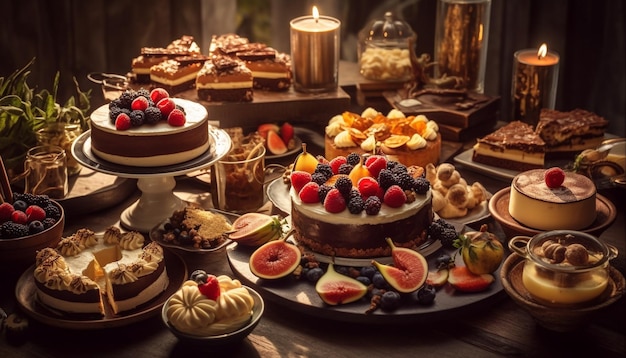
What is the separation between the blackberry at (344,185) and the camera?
291 cm

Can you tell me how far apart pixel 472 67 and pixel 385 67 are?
0.39 meters

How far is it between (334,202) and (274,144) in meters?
1.03

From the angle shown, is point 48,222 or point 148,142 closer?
point 48,222

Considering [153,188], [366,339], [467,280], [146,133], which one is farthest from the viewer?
[153,188]

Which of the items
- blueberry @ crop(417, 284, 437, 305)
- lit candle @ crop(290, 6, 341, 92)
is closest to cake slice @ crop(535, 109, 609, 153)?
lit candle @ crop(290, 6, 341, 92)

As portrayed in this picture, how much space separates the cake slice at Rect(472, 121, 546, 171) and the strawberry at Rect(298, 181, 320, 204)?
3.34ft

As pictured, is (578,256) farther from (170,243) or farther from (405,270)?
(170,243)

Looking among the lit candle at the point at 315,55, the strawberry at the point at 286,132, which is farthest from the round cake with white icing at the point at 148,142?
the lit candle at the point at 315,55

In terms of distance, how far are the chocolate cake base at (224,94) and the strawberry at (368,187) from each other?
41.4 inches

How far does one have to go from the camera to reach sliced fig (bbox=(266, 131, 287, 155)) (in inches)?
153

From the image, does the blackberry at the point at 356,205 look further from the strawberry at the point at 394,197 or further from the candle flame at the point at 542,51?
the candle flame at the point at 542,51

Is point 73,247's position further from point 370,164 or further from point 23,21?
point 23,21

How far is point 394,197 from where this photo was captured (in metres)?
2.92

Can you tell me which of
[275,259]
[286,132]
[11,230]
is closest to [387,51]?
[286,132]
